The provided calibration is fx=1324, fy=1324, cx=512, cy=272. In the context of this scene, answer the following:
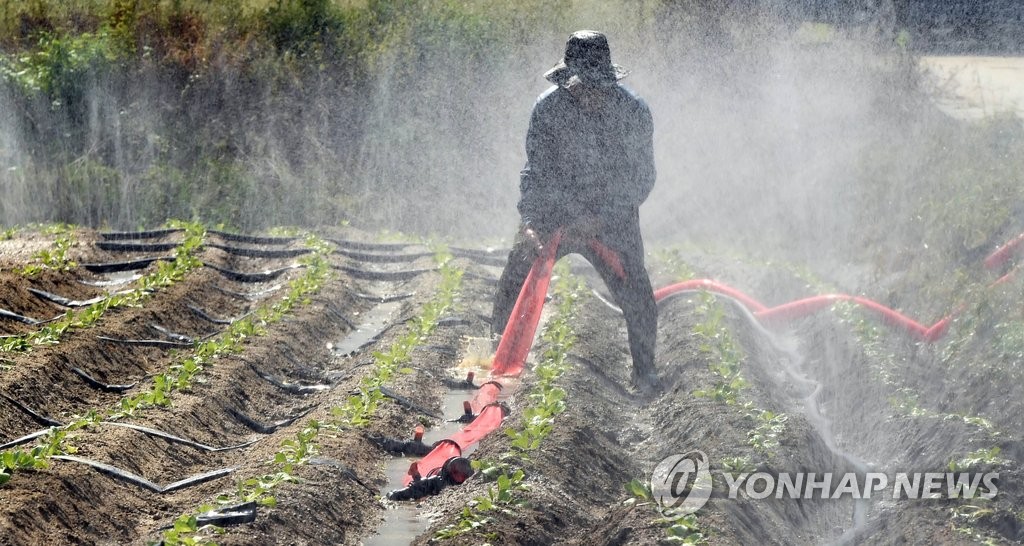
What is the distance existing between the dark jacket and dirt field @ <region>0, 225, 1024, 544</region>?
105 centimetres

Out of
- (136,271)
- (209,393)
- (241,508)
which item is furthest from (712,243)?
(241,508)

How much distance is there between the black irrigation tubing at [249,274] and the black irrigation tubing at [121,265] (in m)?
0.46

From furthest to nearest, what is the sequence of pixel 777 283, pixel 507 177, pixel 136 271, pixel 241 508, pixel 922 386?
pixel 507 177 → pixel 777 283 → pixel 136 271 → pixel 922 386 → pixel 241 508

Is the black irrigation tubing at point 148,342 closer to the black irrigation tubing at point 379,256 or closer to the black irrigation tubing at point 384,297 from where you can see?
the black irrigation tubing at point 384,297

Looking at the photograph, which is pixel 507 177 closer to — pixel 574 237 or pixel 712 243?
pixel 712 243

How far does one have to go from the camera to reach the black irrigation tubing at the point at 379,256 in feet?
43.9

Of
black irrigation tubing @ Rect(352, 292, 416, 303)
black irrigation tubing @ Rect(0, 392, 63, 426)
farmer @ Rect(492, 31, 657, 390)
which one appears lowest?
black irrigation tubing @ Rect(352, 292, 416, 303)

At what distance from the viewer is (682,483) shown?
5.85m

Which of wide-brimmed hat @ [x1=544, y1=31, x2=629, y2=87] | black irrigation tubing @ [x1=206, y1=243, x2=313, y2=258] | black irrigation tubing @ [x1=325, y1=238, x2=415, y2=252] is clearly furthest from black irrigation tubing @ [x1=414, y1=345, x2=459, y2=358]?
black irrigation tubing @ [x1=325, y1=238, x2=415, y2=252]

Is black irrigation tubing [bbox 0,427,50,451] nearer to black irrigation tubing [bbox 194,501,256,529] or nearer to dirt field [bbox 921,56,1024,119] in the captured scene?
black irrigation tubing [bbox 194,501,256,529]

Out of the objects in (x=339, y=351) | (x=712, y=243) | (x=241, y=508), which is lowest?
(x=712, y=243)

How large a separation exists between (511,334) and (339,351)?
6.68 feet

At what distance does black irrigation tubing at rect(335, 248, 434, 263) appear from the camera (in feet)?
43.9

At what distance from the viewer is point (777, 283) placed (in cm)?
1280
